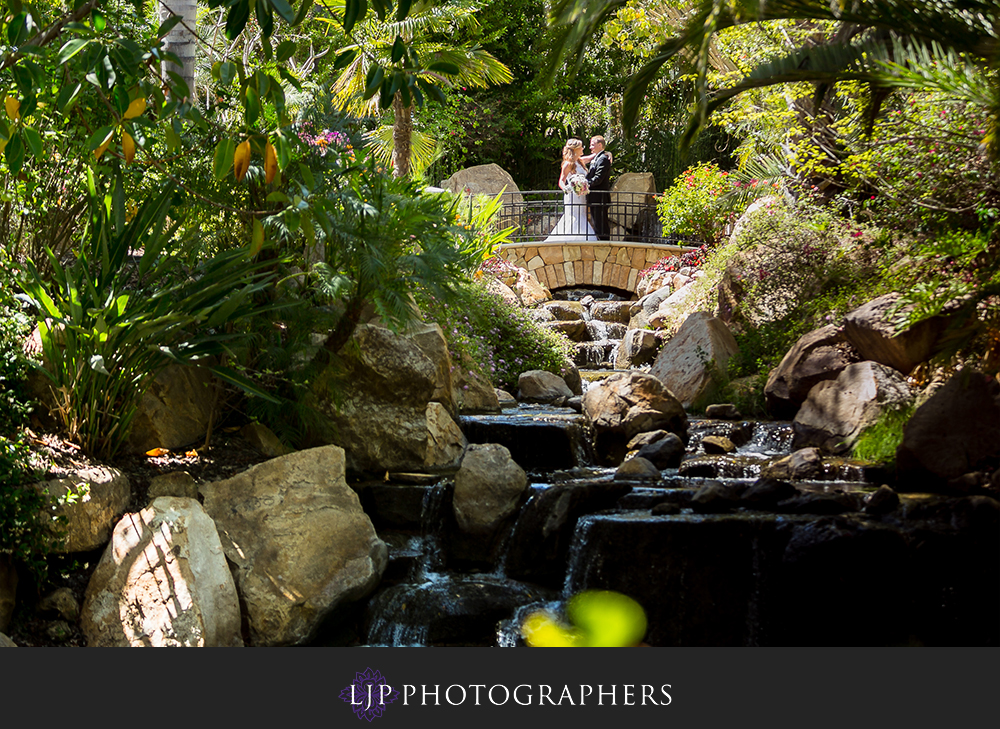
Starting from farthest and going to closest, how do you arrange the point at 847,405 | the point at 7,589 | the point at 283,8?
the point at 847,405 → the point at 7,589 → the point at 283,8

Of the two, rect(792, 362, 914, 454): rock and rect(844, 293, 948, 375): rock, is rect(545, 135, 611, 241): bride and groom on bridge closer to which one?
rect(844, 293, 948, 375): rock

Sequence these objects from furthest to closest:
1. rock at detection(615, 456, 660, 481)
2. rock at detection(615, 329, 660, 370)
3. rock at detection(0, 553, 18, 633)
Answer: rock at detection(615, 329, 660, 370)
rock at detection(615, 456, 660, 481)
rock at detection(0, 553, 18, 633)

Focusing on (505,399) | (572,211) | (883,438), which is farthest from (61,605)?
(572,211)

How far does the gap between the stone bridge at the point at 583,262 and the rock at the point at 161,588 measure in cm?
1267

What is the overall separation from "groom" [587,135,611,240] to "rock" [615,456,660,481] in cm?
1122

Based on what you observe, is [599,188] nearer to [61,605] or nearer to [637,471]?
[637,471]

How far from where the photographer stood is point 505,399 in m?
9.79

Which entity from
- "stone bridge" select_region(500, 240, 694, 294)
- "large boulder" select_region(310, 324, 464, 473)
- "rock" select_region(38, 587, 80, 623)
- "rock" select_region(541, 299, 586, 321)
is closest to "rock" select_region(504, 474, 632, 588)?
"large boulder" select_region(310, 324, 464, 473)

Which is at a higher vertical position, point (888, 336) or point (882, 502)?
point (888, 336)

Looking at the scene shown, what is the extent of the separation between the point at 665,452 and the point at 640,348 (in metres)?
4.76

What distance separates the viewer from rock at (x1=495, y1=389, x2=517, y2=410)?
31.3 feet

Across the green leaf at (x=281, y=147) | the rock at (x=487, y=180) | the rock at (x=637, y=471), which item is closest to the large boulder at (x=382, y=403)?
the rock at (x=637, y=471)
